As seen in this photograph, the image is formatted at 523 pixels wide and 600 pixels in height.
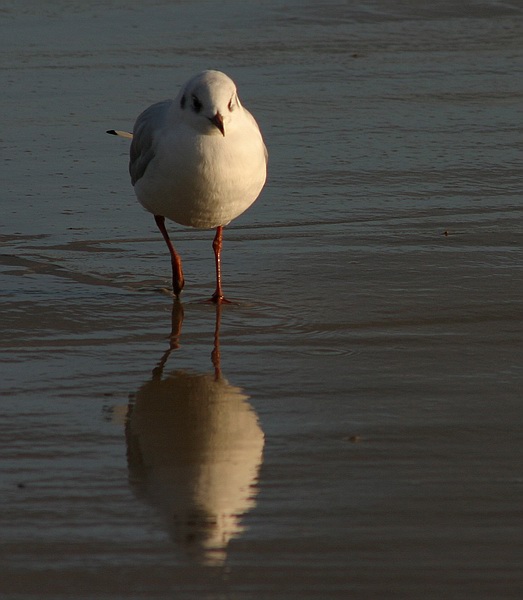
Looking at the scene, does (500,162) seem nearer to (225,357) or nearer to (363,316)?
(363,316)

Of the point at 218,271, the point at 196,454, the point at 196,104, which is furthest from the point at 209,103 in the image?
the point at 196,454

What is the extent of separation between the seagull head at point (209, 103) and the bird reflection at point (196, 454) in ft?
3.32

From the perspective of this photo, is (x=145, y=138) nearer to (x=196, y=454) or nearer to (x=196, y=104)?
(x=196, y=104)

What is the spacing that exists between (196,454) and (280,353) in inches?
39.7

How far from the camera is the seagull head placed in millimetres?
5043

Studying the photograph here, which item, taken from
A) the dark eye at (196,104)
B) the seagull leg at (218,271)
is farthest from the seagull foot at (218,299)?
the dark eye at (196,104)

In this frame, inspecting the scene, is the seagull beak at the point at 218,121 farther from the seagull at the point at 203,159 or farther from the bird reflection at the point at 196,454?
the bird reflection at the point at 196,454

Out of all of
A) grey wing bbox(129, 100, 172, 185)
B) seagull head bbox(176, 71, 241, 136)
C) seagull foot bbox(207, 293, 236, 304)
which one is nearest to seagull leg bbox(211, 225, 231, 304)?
seagull foot bbox(207, 293, 236, 304)

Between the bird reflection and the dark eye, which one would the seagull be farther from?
the bird reflection

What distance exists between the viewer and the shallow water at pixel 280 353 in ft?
10.2

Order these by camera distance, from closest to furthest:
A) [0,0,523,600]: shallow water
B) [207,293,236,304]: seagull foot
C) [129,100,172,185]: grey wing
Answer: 1. [0,0,523,600]: shallow water
2. [207,293,236,304]: seagull foot
3. [129,100,172,185]: grey wing

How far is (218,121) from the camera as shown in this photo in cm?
502

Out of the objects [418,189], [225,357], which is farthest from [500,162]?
[225,357]

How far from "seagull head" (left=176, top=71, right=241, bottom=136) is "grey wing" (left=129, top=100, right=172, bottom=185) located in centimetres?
30
